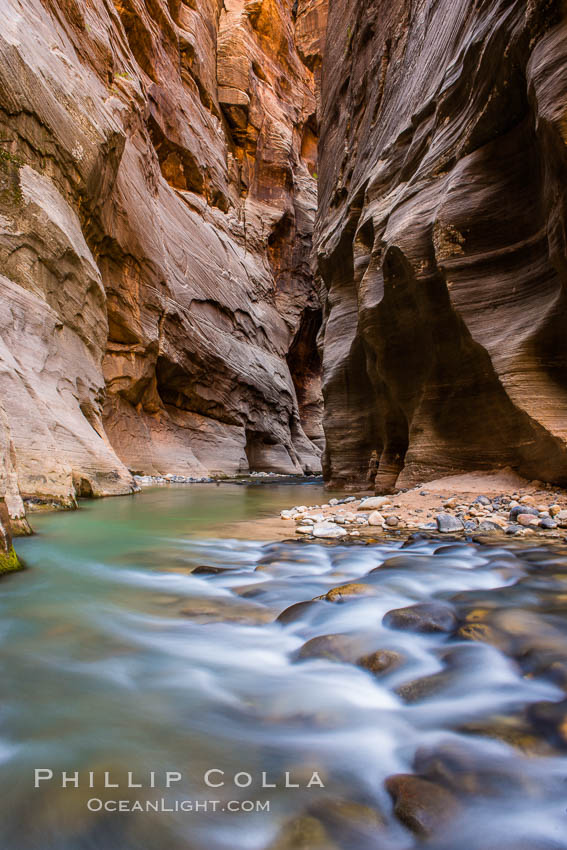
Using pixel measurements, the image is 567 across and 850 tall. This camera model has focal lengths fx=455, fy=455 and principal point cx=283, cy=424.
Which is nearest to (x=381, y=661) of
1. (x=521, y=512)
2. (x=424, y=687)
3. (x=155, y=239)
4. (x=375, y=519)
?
(x=424, y=687)

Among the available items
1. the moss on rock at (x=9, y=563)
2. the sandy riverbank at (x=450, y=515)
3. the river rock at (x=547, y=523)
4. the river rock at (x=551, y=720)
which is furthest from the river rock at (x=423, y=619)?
the river rock at (x=547, y=523)

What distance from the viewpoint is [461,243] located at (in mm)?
6098

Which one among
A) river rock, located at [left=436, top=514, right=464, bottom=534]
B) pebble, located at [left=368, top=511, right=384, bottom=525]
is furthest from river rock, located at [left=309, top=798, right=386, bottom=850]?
pebble, located at [left=368, top=511, right=384, bottom=525]

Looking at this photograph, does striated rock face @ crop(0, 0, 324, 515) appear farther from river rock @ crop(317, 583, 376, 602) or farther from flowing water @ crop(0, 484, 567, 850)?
river rock @ crop(317, 583, 376, 602)

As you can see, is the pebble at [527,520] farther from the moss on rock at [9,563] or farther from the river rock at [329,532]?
the moss on rock at [9,563]

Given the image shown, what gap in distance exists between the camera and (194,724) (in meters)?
1.38

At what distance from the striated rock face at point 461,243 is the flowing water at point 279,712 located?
3418 millimetres

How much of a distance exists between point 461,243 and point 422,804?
21.0 ft

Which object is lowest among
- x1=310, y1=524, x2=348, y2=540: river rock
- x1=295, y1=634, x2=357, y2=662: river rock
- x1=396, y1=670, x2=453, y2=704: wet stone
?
x1=310, y1=524, x2=348, y2=540: river rock

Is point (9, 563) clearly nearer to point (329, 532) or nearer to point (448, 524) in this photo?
point (329, 532)

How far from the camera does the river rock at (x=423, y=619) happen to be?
6.41ft

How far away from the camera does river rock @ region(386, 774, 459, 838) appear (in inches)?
37.4

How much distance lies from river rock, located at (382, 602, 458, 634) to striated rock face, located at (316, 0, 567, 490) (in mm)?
3498

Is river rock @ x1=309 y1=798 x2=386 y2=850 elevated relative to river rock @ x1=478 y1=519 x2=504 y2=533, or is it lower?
elevated
